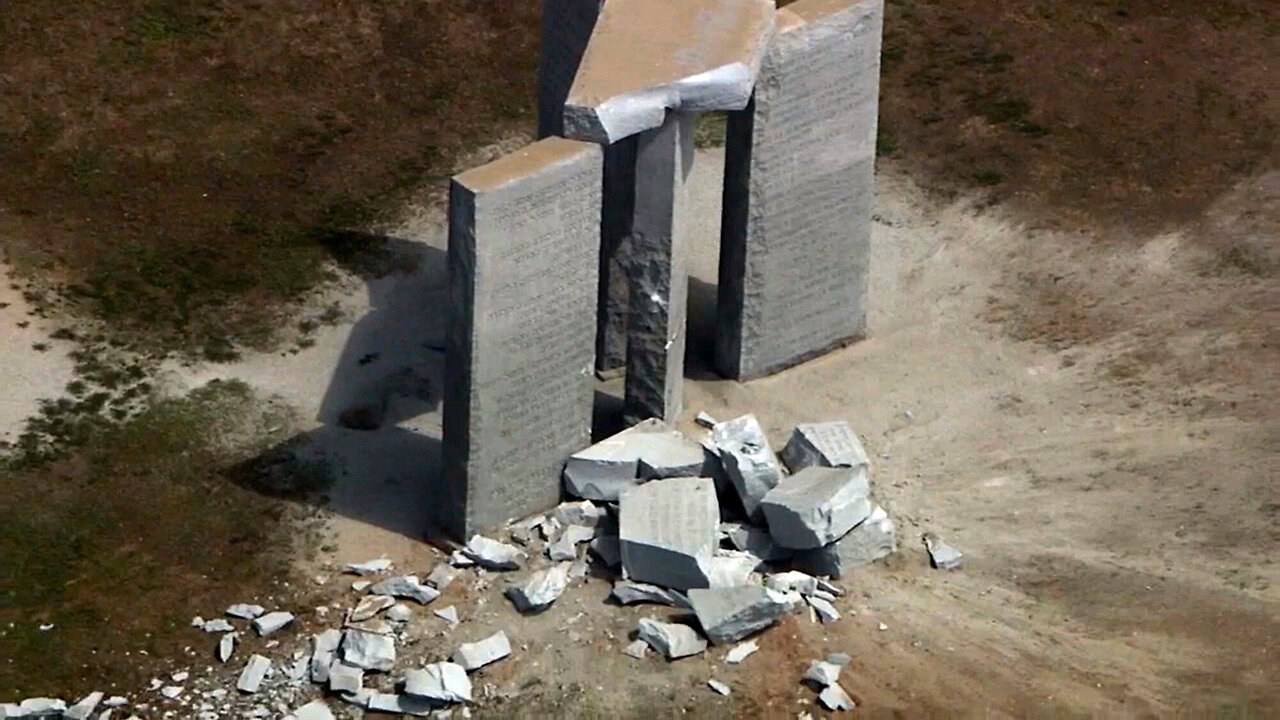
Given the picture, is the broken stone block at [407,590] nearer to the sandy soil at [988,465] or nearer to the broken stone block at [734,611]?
the sandy soil at [988,465]

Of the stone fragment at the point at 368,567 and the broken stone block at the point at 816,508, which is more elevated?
the broken stone block at the point at 816,508

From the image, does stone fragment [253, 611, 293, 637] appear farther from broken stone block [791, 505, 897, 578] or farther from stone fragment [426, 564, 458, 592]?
broken stone block [791, 505, 897, 578]

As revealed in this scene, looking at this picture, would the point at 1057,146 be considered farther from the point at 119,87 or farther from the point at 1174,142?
the point at 119,87

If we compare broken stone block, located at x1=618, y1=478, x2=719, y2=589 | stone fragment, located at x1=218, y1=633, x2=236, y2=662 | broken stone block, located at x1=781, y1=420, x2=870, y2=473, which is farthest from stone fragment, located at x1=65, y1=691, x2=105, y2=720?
broken stone block, located at x1=781, y1=420, x2=870, y2=473

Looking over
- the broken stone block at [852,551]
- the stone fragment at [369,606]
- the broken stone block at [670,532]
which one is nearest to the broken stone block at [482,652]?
the stone fragment at [369,606]

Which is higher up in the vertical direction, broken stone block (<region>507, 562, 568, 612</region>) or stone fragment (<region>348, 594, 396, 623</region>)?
broken stone block (<region>507, 562, 568, 612</region>)

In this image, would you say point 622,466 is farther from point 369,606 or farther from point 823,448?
point 369,606
